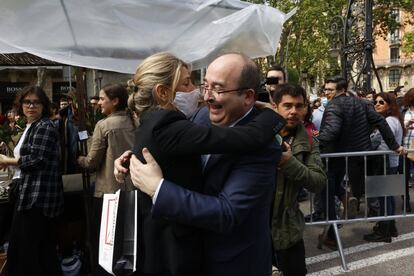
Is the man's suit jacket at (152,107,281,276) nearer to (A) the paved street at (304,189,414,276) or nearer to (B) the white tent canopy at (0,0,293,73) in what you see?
(B) the white tent canopy at (0,0,293,73)

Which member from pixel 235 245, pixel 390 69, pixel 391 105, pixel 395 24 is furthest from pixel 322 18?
A: pixel 390 69

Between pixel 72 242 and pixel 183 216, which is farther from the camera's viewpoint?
pixel 72 242

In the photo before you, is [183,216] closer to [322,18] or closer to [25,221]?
[25,221]

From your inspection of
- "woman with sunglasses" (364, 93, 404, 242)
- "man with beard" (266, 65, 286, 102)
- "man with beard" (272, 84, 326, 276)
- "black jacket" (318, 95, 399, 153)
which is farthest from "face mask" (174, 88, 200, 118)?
"black jacket" (318, 95, 399, 153)

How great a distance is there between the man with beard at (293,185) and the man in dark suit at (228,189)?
1223 mm

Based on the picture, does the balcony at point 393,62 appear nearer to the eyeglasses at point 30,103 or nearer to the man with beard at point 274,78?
the man with beard at point 274,78

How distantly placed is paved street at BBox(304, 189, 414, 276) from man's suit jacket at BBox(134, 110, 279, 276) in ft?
10.0

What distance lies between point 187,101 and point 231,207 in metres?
0.57

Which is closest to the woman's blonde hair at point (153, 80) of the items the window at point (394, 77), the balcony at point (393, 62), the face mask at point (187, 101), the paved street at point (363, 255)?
the face mask at point (187, 101)

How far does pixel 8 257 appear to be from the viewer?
3.65 m

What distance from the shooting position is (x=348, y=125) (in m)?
5.39

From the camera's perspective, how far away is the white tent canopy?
3451 mm

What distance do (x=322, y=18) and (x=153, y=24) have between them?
73.9ft

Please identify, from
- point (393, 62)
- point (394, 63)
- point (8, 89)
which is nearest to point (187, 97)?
point (8, 89)
